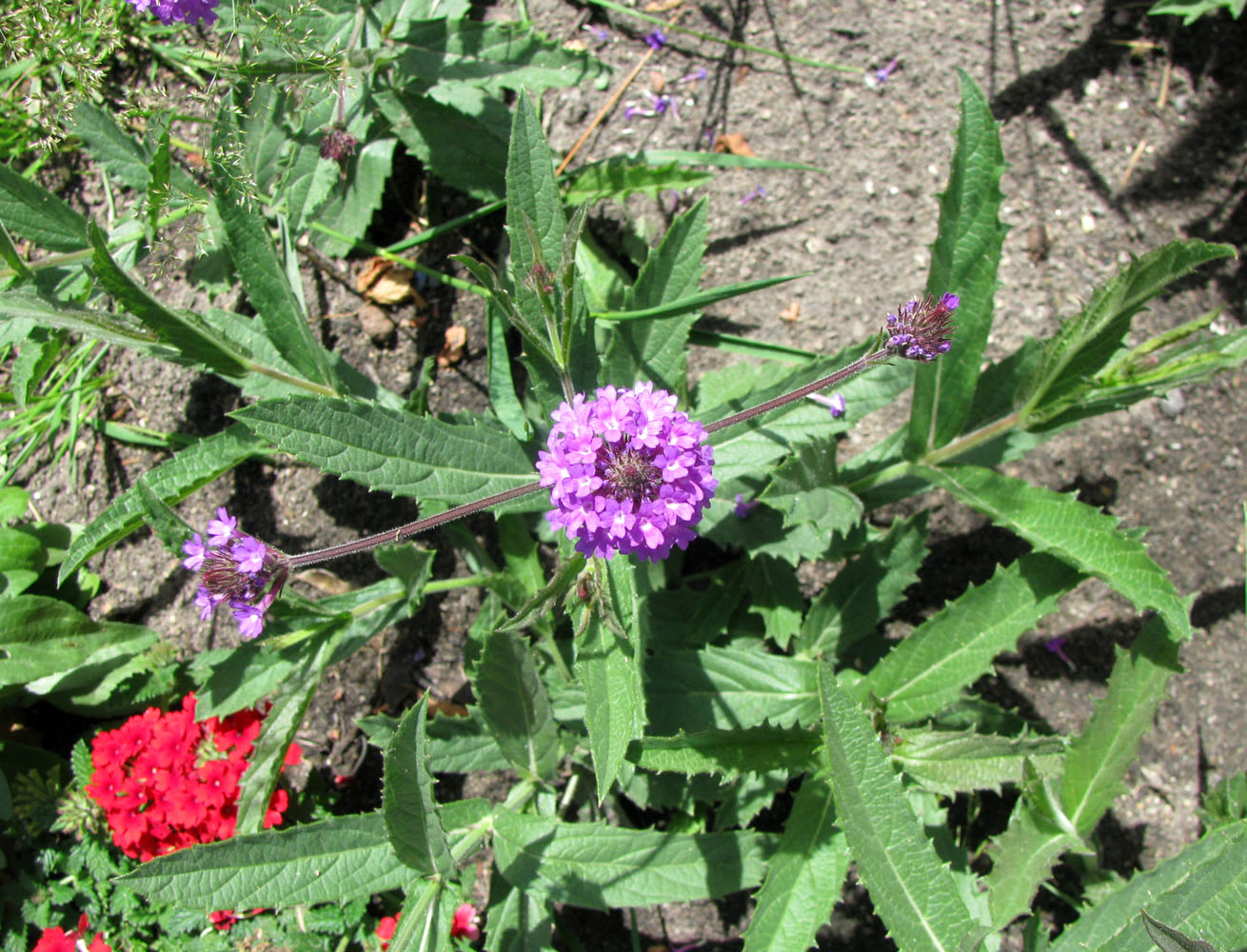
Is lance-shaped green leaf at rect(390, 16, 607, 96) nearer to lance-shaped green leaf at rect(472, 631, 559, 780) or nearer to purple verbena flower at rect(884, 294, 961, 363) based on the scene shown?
purple verbena flower at rect(884, 294, 961, 363)

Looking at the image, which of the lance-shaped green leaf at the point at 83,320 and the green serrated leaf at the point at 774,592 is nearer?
the lance-shaped green leaf at the point at 83,320

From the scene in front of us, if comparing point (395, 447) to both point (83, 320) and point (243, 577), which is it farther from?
point (83, 320)

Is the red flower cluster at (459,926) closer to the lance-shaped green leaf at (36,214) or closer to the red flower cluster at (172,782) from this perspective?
the red flower cluster at (172,782)

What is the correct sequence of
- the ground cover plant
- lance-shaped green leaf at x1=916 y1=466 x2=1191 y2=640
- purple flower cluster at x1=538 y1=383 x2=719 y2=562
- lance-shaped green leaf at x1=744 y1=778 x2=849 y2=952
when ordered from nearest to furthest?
purple flower cluster at x1=538 y1=383 x2=719 y2=562 → the ground cover plant → lance-shaped green leaf at x1=916 y1=466 x2=1191 y2=640 → lance-shaped green leaf at x1=744 y1=778 x2=849 y2=952

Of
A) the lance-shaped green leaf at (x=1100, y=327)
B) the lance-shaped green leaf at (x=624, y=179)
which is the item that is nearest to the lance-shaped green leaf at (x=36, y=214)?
the lance-shaped green leaf at (x=624, y=179)

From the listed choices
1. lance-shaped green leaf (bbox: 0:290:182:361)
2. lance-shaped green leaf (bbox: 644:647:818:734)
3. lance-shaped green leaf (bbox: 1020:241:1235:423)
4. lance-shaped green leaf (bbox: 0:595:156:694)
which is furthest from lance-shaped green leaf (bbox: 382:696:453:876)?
lance-shaped green leaf (bbox: 1020:241:1235:423)

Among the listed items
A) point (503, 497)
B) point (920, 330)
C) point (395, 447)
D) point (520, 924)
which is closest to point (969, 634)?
point (920, 330)
